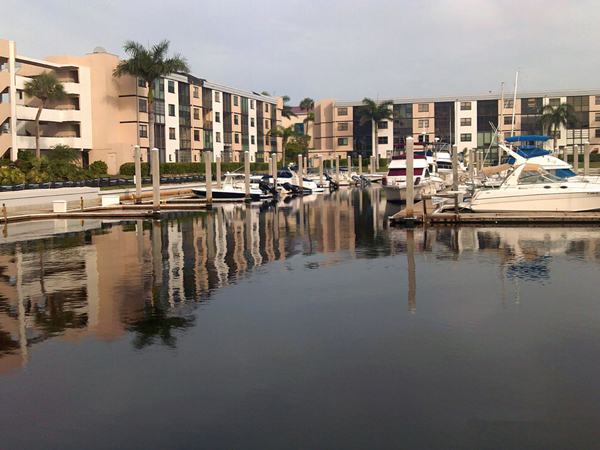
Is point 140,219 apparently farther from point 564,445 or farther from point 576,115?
point 576,115

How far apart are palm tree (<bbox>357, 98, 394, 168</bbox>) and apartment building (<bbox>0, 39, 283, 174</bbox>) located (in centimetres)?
2773

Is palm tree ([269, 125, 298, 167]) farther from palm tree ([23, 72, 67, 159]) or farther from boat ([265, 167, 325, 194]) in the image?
palm tree ([23, 72, 67, 159])

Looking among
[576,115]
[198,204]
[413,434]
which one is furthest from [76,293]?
[576,115]

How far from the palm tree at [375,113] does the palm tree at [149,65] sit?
48.2 meters

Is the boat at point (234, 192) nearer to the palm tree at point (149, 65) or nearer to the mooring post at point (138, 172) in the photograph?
the mooring post at point (138, 172)

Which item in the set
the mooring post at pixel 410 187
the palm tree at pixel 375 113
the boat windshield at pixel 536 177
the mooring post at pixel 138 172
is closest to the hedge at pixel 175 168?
the mooring post at pixel 138 172

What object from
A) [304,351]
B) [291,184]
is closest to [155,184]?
[291,184]

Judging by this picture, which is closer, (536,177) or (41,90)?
(536,177)

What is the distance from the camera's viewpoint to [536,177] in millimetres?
29609

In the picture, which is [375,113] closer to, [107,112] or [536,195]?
[107,112]

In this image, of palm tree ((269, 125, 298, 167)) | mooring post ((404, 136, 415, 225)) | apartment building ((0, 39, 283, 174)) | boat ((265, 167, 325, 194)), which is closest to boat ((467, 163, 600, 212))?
mooring post ((404, 136, 415, 225))

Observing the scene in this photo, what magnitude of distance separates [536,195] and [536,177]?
48.1 inches

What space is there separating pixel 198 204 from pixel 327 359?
35.7 m

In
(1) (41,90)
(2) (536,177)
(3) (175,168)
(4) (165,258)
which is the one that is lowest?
(4) (165,258)
